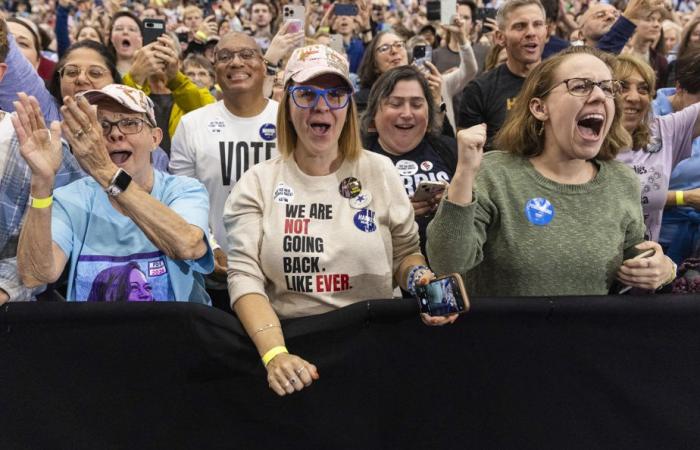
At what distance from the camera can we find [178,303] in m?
2.43

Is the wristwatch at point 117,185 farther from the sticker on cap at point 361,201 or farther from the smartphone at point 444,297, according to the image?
the smartphone at point 444,297

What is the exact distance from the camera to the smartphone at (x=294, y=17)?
4.81 meters

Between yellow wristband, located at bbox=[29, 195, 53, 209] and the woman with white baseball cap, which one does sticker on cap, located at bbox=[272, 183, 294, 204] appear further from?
yellow wristband, located at bbox=[29, 195, 53, 209]

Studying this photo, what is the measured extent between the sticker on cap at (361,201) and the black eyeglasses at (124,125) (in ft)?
2.72

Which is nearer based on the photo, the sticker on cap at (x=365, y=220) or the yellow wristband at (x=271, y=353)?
the yellow wristband at (x=271, y=353)

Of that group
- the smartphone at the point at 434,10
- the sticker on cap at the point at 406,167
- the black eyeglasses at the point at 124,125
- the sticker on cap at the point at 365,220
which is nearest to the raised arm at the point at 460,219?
the sticker on cap at the point at 365,220

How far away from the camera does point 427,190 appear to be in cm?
309

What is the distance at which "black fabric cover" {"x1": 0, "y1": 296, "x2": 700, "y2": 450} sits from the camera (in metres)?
2.44

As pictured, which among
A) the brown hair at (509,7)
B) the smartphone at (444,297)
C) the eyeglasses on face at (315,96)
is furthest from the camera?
the brown hair at (509,7)

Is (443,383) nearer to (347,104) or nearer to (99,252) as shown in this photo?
(347,104)

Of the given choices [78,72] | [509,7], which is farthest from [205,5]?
[78,72]

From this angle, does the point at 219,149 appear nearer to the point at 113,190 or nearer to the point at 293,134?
the point at 293,134

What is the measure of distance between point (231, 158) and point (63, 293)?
1102 mm

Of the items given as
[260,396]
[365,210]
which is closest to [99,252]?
[260,396]
